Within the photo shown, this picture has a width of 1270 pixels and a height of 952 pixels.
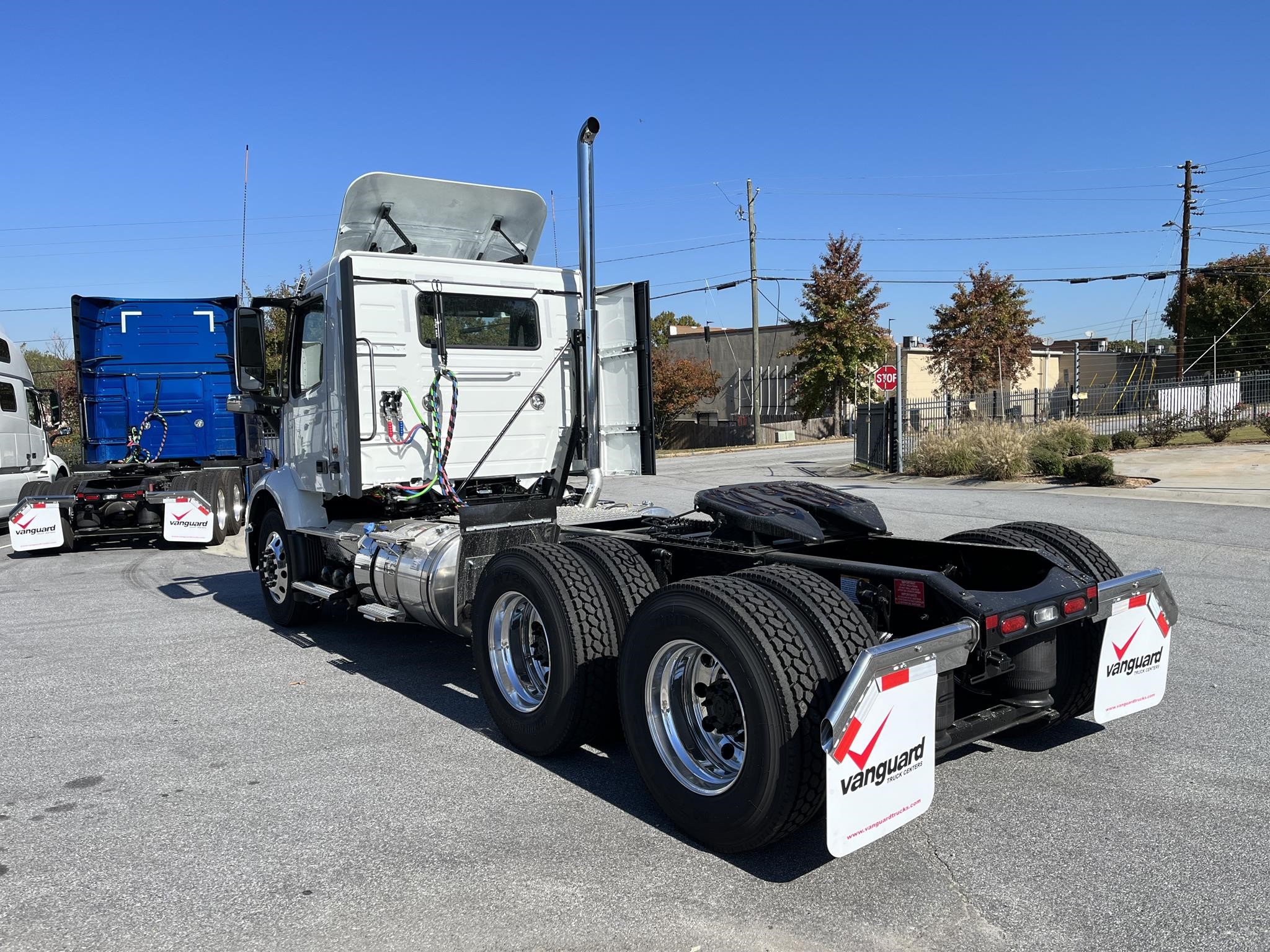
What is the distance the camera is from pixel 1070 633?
4238 millimetres

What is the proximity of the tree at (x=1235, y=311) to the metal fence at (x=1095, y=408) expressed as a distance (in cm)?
1941

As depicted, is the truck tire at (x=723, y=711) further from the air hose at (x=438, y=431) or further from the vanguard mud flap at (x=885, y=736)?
the air hose at (x=438, y=431)

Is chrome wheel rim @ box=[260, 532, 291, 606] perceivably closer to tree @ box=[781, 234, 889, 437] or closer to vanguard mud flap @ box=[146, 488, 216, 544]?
vanguard mud flap @ box=[146, 488, 216, 544]

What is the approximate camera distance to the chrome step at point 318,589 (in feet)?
22.1

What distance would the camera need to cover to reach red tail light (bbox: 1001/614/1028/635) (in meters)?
3.53

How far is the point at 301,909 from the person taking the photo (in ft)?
10.6

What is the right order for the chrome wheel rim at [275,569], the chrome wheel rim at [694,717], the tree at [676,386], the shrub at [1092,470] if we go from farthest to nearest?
the tree at [676,386] → the shrub at [1092,470] → the chrome wheel rim at [275,569] → the chrome wheel rim at [694,717]

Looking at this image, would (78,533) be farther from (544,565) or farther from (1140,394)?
(1140,394)

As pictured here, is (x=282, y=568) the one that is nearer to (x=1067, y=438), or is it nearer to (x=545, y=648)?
(x=545, y=648)

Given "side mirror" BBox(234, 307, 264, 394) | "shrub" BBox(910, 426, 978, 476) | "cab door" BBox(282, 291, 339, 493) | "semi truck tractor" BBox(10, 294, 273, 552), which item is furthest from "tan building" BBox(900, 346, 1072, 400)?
"side mirror" BBox(234, 307, 264, 394)

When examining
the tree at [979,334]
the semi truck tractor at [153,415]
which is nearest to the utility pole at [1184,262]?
the tree at [979,334]

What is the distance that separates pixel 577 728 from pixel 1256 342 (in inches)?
2171

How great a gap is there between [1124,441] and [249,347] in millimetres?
22866

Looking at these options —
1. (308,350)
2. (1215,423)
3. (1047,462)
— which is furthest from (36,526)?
(1215,423)
